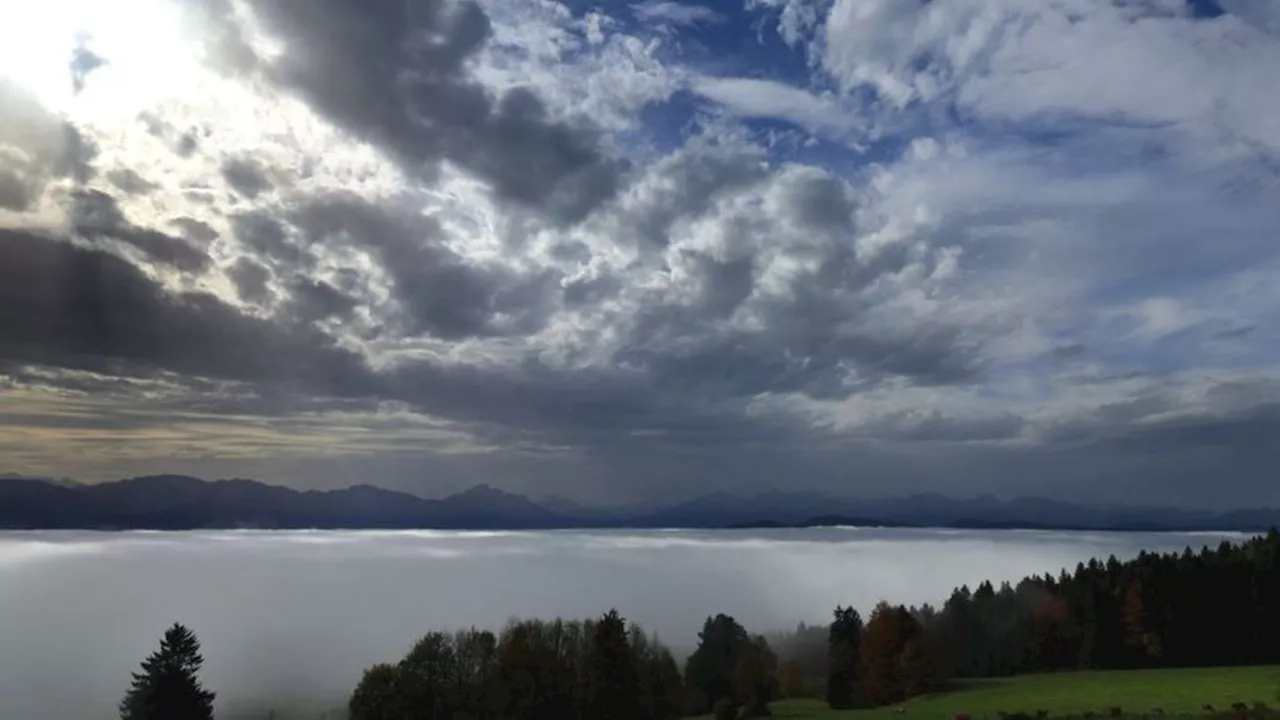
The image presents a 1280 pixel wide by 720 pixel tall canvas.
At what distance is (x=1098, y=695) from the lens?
193ft

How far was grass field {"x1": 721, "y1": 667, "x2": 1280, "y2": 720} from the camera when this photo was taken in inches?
2066

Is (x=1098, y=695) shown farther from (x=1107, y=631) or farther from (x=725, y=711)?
(x=1107, y=631)

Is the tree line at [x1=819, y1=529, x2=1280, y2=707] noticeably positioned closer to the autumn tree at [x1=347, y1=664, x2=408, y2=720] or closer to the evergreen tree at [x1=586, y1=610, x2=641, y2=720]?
the evergreen tree at [x1=586, y1=610, x2=641, y2=720]

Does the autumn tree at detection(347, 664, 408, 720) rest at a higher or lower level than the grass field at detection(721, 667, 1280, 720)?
lower

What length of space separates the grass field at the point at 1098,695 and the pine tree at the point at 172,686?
4202cm

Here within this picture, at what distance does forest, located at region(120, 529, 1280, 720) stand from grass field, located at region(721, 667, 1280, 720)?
1165cm

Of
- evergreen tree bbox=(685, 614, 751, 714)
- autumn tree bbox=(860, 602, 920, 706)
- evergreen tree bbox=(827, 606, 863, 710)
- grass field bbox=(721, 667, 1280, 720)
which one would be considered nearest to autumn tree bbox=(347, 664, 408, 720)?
evergreen tree bbox=(685, 614, 751, 714)

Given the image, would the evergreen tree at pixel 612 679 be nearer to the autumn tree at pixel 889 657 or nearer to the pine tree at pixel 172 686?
the autumn tree at pixel 889 657

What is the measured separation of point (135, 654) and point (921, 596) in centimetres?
12399

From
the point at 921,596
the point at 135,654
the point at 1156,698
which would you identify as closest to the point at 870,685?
the point at 1156,698

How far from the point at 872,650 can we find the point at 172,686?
6283 centimetres

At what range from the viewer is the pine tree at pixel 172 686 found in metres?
58.1

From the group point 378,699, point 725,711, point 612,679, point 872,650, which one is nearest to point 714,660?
point 872,650

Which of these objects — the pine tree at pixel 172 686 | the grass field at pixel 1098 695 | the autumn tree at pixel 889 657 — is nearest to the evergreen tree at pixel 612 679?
the grass field at pixel 1098 695
